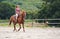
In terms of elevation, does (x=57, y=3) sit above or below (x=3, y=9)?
above

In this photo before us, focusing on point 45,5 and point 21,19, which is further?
point 45,5

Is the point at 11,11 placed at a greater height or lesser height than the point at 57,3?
lesser

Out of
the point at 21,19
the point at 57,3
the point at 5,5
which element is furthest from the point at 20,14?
the point at 5,5

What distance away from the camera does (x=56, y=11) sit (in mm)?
36906

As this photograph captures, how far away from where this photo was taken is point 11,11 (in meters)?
56.1

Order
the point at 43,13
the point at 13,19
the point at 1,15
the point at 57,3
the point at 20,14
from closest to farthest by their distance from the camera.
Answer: the point at 20,14 → the point at 13,19 → the point at 57,3 → the point at 43,13 → the point at 1,15

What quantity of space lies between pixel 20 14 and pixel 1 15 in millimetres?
34655

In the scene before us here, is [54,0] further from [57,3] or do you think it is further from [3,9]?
[3,9]

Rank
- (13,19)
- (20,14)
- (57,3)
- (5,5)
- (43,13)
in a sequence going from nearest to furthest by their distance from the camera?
(20,14) → (13,19) → (57,3) → (43,13) → (5,5)

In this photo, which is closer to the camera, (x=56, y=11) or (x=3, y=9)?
(x=56, y=11)

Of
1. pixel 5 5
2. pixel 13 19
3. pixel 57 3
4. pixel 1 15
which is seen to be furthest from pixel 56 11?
pixel 5 5

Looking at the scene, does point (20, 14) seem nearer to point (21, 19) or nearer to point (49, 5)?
point (21, 19)

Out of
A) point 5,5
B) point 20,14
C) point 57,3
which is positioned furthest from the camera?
point 5,5

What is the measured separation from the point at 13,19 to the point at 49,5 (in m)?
17.5
